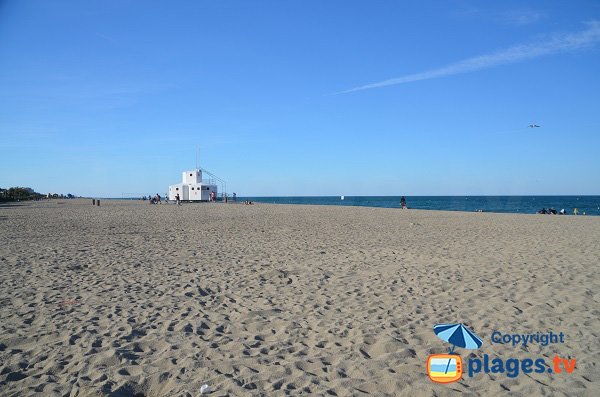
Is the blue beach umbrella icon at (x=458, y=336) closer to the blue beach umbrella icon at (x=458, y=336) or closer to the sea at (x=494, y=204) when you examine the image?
the blue beach umbrella icon at (x=458, y=336)

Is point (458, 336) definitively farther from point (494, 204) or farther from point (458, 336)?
point (494, 204)

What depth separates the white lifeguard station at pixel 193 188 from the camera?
191 feet

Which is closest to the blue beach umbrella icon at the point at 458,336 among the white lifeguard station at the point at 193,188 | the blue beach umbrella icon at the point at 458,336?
the blue beach umbrella icon at the point at 458,336

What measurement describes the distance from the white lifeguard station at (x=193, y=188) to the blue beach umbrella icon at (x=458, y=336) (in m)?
55.8

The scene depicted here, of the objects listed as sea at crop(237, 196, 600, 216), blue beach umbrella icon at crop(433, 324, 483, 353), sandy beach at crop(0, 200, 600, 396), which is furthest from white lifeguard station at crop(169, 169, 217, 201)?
blue beach umbrella icon at crop(433, 324, 483, 353)

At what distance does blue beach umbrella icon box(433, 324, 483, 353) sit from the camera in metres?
4.48

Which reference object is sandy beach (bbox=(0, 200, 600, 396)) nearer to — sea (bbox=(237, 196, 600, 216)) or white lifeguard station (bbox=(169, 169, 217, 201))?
sea (bbox=(237, 196, 600, 216))

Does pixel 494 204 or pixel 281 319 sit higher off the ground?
pixel 494 204

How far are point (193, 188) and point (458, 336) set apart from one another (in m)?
57.0

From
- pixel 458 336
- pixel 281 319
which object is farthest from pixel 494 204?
pixel 281 319

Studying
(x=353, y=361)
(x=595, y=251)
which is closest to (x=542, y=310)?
(x=353, y=361)

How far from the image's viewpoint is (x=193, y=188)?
58.6m

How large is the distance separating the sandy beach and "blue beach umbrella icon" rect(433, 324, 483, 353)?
12 cm

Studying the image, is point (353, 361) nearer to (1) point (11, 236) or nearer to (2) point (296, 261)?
(2) point (296, 261)
